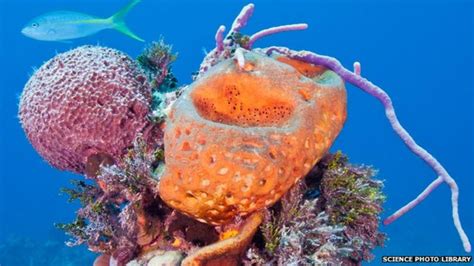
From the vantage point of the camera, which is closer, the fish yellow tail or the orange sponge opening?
the orange sponge opening

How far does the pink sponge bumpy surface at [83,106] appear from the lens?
3.94m

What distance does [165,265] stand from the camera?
3.42 meters

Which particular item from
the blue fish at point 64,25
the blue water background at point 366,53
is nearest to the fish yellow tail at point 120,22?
the blue fish at point 64,25

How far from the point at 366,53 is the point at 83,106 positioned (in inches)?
3568

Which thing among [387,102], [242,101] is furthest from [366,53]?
[242,101]

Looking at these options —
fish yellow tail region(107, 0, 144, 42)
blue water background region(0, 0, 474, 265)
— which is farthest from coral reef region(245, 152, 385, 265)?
blue water background region(0, 0, 474, 265)

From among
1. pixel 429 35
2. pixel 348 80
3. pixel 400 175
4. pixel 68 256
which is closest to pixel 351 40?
pixel 429 35

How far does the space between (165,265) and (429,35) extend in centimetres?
9245

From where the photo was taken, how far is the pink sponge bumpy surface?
3.94 m

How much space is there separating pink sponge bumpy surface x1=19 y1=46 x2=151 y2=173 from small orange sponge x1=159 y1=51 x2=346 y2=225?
3.06 ft

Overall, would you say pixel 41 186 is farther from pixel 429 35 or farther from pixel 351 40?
pixel 429 35

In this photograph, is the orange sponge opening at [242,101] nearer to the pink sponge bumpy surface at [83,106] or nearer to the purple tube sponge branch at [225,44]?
the purple tube sponge branch at [225,44]

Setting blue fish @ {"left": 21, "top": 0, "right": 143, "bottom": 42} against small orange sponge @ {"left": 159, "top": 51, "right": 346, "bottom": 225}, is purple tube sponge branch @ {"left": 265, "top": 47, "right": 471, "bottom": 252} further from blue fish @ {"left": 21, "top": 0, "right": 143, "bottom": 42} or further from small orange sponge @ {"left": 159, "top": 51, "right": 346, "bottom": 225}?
blue fish @ {"left": 21, "top": 0, "right": 143, "bottom": 42}

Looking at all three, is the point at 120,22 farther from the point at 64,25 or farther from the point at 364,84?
the point at 364,84
